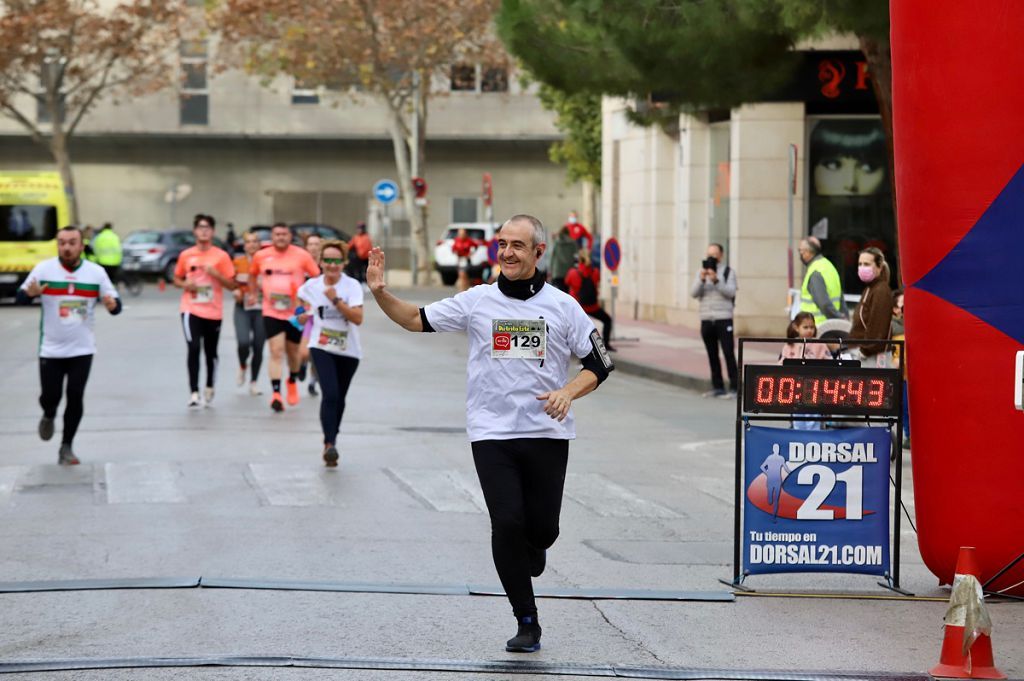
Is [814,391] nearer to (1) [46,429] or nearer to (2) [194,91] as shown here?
(1) [46,429]

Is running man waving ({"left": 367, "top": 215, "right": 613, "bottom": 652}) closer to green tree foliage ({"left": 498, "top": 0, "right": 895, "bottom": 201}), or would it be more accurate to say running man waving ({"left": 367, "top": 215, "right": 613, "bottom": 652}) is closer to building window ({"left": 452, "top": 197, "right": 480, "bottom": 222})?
green tree foliage ({"left": 498, "top": 0, "right": 895, "bottom": 201})

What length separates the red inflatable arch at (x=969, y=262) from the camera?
8.53 metres

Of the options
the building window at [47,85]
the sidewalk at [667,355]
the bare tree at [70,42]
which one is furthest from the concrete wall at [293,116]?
the sidewalk at [667,355]

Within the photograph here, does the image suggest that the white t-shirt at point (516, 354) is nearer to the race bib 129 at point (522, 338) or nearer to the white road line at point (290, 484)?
the race bib 129 at point (522, 338)

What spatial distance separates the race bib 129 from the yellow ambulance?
3254cm

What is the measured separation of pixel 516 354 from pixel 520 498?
1.94 feet

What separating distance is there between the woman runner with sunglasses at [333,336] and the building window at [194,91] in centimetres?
4932

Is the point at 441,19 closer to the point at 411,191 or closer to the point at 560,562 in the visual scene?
the point at 411,191

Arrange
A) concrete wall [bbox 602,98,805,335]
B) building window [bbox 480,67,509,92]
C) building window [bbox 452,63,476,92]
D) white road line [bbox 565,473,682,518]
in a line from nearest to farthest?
white road line [bbox 565,473,682,518]
concrete wall [bbox 602,98,805,335]
building window [bbox 452,63,476,92]
building window [bbox 480,67,509,92]

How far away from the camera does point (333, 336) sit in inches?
558

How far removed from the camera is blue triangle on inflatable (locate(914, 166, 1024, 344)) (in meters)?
8.55

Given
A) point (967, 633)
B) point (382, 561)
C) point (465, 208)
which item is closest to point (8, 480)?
point (382, 561)

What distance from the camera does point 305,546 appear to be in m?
10.0

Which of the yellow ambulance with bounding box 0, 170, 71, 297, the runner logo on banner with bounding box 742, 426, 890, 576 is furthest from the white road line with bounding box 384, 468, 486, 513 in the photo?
the yellow ambulance with bounding box 0, 170, 71, 297
